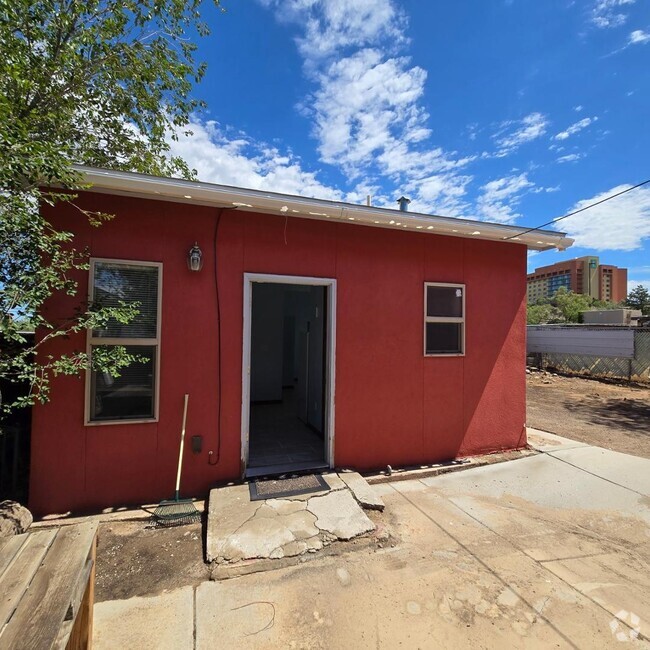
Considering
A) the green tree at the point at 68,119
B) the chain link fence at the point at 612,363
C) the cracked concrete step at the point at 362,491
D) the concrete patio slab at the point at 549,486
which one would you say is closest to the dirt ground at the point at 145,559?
the green tree at the point at 68,119

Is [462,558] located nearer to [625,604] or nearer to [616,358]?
[625,604]

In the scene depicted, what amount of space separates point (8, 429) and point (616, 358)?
1711cm

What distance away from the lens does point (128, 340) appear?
130 inches

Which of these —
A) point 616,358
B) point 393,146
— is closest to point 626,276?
point 616,358

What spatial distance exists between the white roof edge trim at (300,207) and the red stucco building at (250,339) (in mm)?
19

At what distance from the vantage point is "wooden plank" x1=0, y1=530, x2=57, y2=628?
133cm

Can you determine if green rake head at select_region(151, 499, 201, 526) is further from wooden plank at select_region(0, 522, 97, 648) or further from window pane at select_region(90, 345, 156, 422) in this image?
wooden plank at select_region(0, 522, 97, 648)

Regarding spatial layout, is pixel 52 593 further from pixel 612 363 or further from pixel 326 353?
pixel 612 363

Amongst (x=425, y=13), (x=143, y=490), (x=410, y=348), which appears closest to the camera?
(x=143, y=490)

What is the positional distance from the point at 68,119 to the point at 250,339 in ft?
14.0

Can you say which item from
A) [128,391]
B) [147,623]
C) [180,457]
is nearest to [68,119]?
[128,391]

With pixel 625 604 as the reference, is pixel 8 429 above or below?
above

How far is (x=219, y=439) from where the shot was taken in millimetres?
3574

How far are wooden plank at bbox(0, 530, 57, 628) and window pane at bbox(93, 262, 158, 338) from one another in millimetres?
1863
